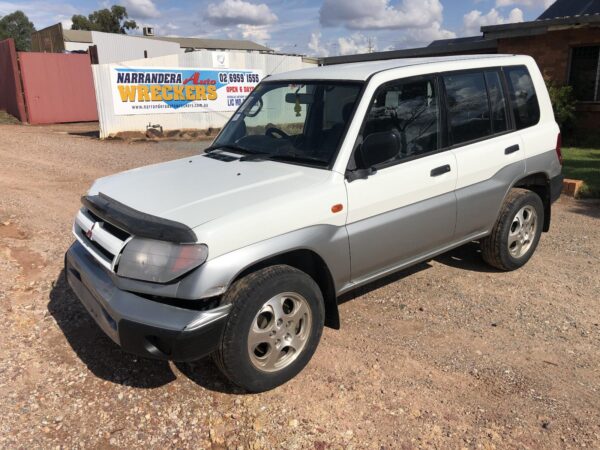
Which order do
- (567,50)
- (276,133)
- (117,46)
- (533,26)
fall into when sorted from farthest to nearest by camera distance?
(117,46), (567,50), (533,26), (276,133)

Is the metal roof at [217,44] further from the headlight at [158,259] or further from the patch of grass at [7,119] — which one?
the headlight at [158,259]

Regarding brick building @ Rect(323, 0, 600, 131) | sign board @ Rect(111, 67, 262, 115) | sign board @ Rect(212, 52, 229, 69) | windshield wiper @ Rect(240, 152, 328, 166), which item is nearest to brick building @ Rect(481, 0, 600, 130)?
brick building @ Rect(323, 0, 600, 131)

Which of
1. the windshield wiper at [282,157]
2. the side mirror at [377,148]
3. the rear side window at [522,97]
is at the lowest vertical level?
the windshield wiper at [282,157]

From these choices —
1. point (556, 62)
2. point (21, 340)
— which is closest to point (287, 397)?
point (21, 340)

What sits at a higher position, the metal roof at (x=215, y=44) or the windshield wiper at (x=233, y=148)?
the metal roof at (x=215, y=44)

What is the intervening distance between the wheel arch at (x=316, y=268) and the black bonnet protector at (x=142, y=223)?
21.8 inches

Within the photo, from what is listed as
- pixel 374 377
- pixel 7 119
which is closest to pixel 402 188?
pixel 374 377

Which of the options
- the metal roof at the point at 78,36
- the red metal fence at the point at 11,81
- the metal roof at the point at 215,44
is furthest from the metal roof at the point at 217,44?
the red metal fence at the point at 11,81

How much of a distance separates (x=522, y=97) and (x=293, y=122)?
90.1 inches

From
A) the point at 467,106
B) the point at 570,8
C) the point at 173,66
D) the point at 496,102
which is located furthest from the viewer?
the point at 570,8

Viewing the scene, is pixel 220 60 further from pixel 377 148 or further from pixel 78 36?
pixel 78 36

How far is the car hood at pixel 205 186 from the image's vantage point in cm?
303

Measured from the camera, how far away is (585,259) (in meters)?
5.32

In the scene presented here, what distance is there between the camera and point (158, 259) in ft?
9.32
